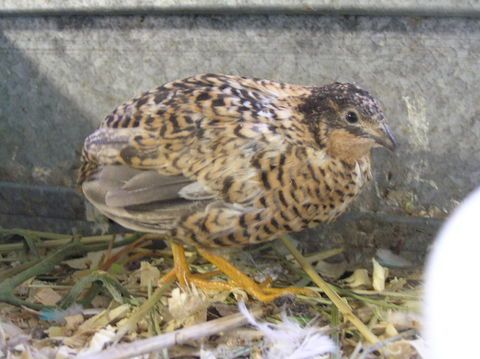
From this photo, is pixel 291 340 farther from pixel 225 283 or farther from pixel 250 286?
pixel 225 283

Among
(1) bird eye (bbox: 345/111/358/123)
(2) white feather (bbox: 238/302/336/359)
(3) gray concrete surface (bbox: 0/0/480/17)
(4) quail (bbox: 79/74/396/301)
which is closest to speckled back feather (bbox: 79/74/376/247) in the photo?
(4) quail (bbox: 79/74/396/301)

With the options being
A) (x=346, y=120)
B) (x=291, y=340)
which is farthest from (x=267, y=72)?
(x=291, y=340)

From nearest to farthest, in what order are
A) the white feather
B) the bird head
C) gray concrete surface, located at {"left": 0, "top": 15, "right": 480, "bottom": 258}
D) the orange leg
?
the white feather < the bird head < the orange leg < gray concrete surface, located at {"left": 0, "top": 15, "right": 480, "bottom": 258}

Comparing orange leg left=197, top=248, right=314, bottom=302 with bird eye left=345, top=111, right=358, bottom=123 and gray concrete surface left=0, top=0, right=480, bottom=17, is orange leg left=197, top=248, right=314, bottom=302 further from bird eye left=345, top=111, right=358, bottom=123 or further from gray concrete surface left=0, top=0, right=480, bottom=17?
gray concrete surface left=0, top=0, right=480, bottom=17

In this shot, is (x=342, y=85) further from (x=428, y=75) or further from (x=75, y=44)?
(x=75, y=44)

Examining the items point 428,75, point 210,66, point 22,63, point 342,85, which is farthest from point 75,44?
point 428,75

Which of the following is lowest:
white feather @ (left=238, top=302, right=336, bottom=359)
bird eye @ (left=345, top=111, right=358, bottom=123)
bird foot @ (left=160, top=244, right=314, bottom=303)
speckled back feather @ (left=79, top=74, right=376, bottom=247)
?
bird foot @ (left=160, top=244, right=314, bottom=303)
